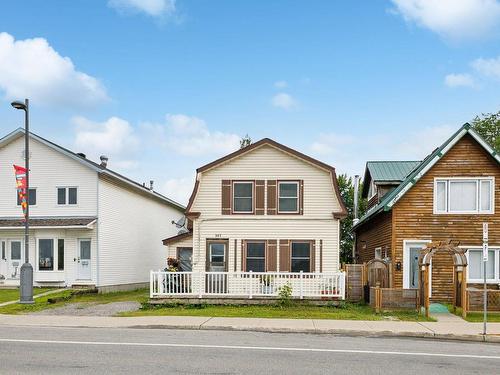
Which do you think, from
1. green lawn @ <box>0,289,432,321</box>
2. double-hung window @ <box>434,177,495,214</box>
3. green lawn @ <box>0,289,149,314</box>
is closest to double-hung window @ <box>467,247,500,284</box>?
double-hung window @ <box>434,177,495,214</box>

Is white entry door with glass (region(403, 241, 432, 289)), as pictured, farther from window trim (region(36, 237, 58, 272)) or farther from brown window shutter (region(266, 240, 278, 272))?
window trim (region(36, 237, 58, 272))

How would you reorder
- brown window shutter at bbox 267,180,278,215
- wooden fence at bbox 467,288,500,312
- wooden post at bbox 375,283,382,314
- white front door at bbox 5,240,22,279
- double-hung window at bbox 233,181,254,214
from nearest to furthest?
wooden post at bbox 375,283,382,314 < wooden fence at bbox 467,288,500,312 < brown window shutter at bbox 267,180,278,215 < double-hung window at bbox 233,181,254,214 < white front door at bbox 5,240,22,279

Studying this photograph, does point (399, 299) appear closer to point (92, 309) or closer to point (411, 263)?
point (411, 263)

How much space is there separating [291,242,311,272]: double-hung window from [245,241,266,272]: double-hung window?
1.24 m

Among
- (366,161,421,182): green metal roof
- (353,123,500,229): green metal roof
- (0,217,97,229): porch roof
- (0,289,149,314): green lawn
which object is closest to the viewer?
(0,289,149,314): green lawn

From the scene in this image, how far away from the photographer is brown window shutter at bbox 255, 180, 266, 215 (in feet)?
73.9

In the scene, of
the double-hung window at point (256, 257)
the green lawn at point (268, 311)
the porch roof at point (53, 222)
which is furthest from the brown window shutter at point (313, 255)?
the porch roof at point (53, 222)

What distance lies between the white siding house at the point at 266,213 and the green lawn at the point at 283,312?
2.58m

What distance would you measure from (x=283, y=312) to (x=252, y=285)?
3.24m

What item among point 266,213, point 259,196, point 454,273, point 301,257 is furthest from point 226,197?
point 454,273

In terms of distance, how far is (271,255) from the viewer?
22141 millimetres

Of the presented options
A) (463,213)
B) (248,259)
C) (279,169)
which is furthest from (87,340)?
(463,213)

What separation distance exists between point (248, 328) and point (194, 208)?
8.49 meters

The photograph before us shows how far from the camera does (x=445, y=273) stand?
20891mm
